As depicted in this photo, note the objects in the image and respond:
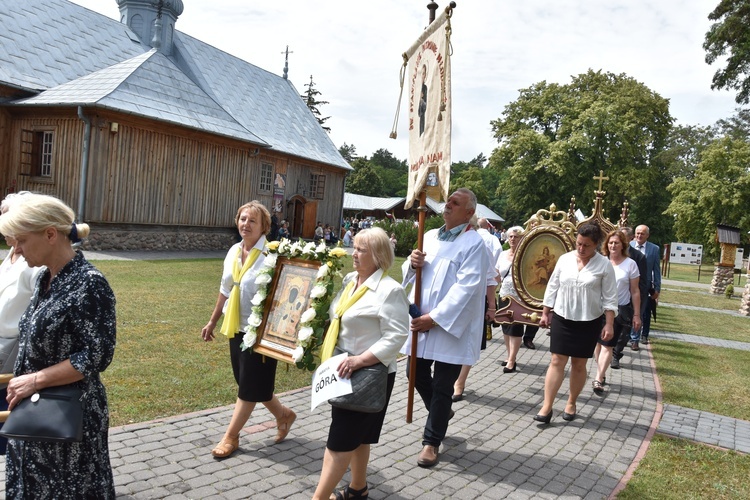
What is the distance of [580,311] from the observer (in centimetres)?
604

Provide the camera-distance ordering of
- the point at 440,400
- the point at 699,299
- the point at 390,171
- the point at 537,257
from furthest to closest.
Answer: the point at 390,171
the point at 699,299
the point at 537,257
the point at 440,400

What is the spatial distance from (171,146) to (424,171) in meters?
19.4

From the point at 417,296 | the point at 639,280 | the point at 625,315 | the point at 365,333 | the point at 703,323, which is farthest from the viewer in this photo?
the point at 703,323

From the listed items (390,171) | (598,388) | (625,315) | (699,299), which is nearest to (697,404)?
(598,388)

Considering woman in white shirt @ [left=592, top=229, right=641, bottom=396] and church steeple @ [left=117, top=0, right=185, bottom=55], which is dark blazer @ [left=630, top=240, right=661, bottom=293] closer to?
woman in white shirt @ [left=592, top=229, right=641, bottom=396]

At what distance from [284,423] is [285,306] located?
129cm

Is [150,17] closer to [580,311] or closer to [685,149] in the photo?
[580,311]

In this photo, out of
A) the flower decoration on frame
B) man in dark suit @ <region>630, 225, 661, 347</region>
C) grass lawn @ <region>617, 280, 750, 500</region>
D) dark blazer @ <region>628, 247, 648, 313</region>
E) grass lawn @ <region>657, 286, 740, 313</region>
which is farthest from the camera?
grass lawn @ <region>657, 286, 740, 313</region>

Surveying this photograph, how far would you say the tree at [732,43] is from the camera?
69.1ft

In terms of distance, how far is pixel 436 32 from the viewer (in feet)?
16.6

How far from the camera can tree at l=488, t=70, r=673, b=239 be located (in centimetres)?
4200

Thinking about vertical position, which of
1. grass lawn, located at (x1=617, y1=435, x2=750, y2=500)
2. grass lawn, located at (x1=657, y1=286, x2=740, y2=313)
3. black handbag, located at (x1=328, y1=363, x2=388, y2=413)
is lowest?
grass lawn, located at (x1=617, y1=435, x2=750, y2=500)

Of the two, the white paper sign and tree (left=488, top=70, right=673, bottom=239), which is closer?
the white paper sign

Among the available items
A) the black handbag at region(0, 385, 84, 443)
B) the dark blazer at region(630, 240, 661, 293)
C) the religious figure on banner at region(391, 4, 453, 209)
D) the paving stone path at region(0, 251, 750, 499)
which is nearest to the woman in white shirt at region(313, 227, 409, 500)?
the paving stone path at region(0, 251, 750, 499)
